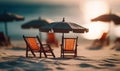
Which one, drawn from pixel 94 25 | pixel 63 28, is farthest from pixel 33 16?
pixel 63 28

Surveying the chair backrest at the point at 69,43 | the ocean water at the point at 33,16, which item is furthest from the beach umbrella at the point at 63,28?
the ocean water at the point at 33,16

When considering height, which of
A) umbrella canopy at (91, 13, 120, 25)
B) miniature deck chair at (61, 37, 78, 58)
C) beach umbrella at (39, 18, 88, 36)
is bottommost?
miniature deck chair at (61, 37, 78, 58)

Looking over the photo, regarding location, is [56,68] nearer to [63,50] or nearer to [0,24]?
[63,50]

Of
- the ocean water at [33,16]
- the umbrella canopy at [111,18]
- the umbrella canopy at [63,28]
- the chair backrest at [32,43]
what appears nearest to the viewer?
the umbrella canopy at [63,28]

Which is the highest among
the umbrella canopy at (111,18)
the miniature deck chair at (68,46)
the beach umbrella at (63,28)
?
the umbrella canopy at (111,18)

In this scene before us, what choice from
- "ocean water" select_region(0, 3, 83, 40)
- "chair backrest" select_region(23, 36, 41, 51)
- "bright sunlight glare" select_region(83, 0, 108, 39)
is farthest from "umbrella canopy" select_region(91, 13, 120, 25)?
"bright sunlight glare" select_region(83, 0, 108, 39)

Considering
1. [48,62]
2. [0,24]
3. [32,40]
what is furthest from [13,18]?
[0,24]

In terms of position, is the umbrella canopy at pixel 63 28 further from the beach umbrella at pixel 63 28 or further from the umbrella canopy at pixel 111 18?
the umbrella canopy at pixel 111 18

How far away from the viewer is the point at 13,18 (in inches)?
725

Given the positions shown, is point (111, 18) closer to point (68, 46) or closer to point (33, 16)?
point (68, 46)

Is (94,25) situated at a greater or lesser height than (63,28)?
greater

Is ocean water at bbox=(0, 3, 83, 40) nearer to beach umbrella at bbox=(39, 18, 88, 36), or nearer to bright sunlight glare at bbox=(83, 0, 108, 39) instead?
bright sunlight glare at bbox=(83, 0, 108, 39)

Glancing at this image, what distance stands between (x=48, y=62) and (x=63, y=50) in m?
1.85

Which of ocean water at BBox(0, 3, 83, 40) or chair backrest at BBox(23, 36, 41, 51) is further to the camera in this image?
ocean water at BBox(0, 3, 83, 40)
